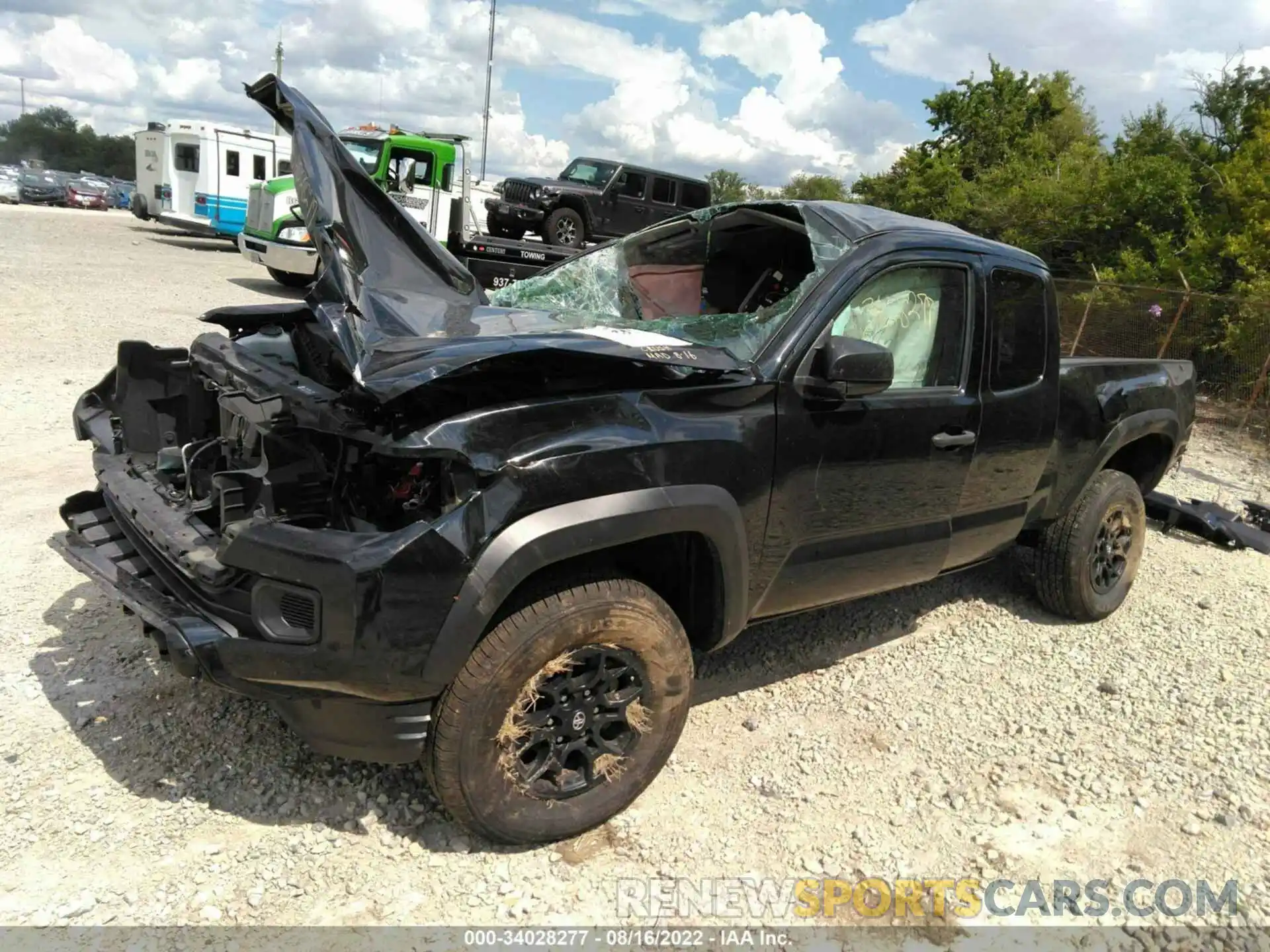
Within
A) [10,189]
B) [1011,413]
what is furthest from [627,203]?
[10,189]

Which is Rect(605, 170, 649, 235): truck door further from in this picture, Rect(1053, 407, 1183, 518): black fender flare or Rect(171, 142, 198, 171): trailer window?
Rect(1053, 407, 1183, 518): black fender flare

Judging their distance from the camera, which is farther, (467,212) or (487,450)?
(467,212)

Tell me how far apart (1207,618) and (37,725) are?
5637mm

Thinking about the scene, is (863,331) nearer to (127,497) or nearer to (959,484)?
(959,484)

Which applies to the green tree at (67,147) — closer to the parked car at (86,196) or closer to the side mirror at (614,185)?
the parked car at (86,196)

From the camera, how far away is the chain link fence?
33.3 ft

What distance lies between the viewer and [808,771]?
333 centimetres

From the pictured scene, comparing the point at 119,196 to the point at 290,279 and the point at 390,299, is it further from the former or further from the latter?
the point at 390,299

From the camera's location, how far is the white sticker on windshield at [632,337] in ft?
9.39

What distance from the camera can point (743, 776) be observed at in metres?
3.26

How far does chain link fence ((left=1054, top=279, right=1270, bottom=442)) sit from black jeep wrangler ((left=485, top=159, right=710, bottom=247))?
24.2ft

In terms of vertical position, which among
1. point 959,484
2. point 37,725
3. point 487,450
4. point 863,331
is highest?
point 863,331

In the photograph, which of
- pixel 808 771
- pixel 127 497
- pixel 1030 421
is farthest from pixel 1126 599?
pixel 127 497

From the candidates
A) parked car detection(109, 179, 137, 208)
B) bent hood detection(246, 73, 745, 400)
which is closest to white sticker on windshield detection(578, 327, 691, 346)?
bent hood detection(246, 73, 745, 400)
